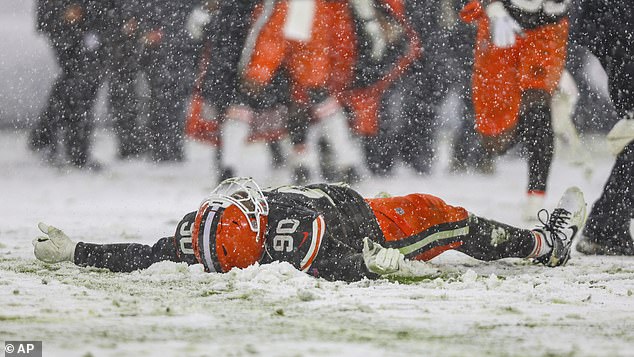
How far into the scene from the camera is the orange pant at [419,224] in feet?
11.7

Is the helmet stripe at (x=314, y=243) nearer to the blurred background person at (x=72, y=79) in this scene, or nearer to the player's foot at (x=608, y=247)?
the player's foot at (x=608, y=247)

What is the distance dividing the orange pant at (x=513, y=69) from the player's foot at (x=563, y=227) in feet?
3.84

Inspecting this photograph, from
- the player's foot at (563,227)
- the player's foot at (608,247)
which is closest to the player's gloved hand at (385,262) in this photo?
the player's foot at (563,227)

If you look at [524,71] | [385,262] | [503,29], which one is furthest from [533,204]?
[385,262]

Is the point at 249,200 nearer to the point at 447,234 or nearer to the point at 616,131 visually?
the point at 447,234

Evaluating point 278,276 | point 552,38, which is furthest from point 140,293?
point 552,38

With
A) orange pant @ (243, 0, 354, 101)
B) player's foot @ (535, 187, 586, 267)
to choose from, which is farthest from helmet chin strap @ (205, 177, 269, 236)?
orange pant @ (243, 0, 354, 101)

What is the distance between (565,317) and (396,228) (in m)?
0.99

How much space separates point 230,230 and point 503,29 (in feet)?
8.37

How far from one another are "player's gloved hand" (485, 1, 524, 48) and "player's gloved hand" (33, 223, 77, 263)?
2555mm

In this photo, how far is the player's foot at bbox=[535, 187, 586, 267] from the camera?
3.86m

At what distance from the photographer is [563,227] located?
157 inches

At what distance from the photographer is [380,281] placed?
330 centimetres

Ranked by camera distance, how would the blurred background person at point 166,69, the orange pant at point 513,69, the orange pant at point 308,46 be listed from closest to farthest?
the orange pant at point 513,69 < the orange pant at point 308,46 < the blurred background person at point 166,69
